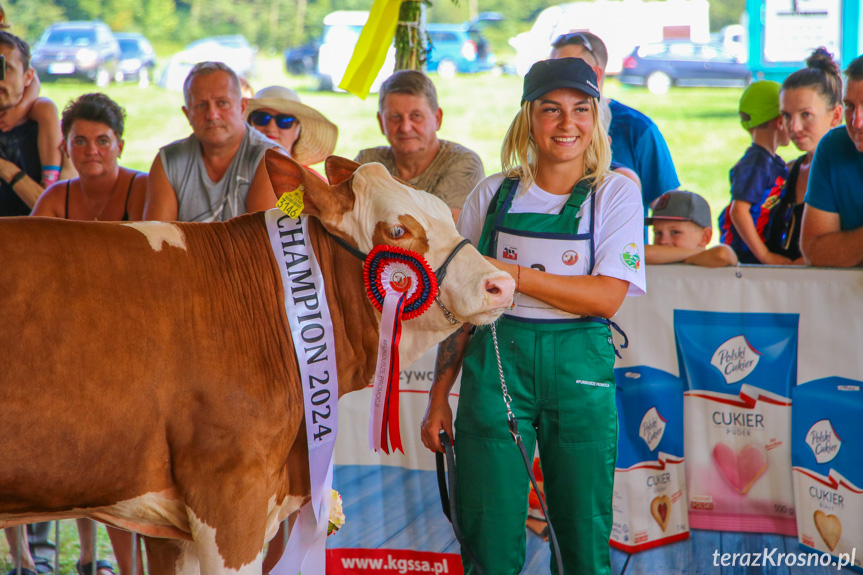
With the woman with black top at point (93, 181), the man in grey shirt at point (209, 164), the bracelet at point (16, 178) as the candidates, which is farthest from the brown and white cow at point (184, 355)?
the bracelet at point (16, 178)

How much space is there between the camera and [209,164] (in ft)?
11.2

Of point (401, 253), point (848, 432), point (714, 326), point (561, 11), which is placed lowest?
point (848, 432)

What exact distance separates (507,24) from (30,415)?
19.6 meters

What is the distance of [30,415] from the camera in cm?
173

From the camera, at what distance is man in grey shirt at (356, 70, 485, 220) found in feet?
12.5

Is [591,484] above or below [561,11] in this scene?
below

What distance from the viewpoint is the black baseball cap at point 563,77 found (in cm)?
242

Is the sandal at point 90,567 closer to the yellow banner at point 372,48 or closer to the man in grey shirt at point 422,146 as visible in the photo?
the man in grey shirt at point 422,146

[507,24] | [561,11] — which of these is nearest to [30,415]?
[561,11]

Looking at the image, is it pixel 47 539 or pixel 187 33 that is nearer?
pixel 47 539

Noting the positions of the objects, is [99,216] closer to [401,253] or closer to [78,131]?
[78,131]

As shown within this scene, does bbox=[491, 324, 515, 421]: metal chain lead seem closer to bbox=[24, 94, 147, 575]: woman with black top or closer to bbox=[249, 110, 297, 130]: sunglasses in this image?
bbox=[24, 94, 147, 575]: woman with black top

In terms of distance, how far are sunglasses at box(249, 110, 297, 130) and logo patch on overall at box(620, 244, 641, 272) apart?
293 centimetres

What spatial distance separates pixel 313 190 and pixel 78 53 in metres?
18.0
